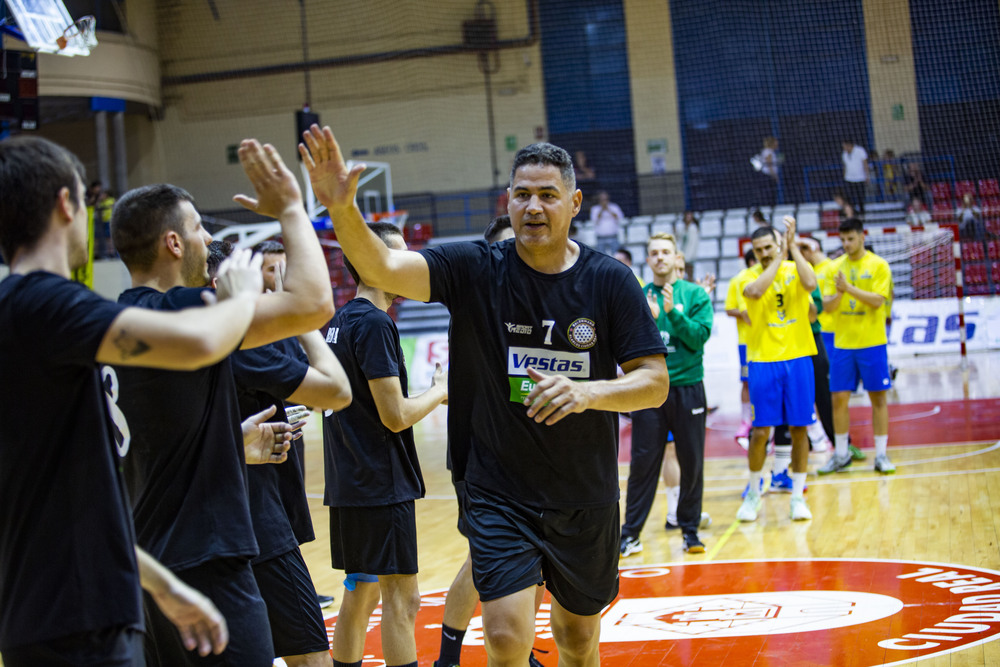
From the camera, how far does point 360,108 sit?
24.3 m

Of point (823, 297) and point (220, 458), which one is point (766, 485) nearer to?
point (823, 297)

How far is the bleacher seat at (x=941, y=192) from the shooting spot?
1958 cm

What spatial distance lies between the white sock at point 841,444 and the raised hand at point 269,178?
7.63 meters

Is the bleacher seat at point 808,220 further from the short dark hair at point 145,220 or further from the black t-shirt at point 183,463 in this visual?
the black t-shirt at point 183,463

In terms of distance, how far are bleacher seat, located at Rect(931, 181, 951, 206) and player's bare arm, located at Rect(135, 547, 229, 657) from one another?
20257 mm

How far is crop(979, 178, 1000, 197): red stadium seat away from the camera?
18.9 m

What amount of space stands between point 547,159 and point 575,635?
176 centimetres

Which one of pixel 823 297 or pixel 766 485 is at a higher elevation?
pixel 823 297

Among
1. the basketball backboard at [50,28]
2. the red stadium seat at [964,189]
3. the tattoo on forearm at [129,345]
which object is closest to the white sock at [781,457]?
the tattoo on forearm at [129,345]

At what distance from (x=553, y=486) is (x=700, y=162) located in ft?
66.8

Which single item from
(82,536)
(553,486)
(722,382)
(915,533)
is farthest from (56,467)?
(722,382)

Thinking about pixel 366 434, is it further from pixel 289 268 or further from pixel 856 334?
pixel 856 334

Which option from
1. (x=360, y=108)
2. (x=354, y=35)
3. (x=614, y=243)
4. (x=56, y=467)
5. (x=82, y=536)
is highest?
(x=354, y=35)

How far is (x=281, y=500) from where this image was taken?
12.0 feet
